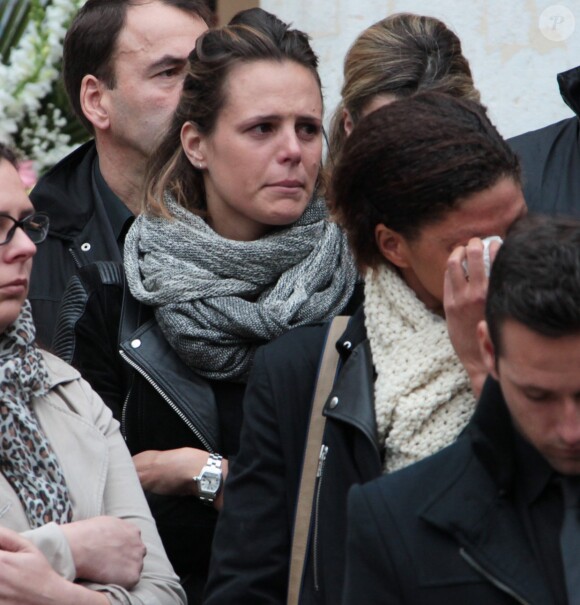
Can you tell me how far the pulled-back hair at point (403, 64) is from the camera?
4.12 metres

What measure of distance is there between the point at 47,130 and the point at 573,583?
12.4ft

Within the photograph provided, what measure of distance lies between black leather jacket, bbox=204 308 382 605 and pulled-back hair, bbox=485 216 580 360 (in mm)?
555

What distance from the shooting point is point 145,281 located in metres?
3.77

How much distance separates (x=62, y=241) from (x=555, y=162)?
153 cm

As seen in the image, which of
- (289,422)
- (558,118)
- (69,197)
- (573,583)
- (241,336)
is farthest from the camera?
(558,118)

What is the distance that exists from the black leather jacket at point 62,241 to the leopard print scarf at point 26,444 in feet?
3.19

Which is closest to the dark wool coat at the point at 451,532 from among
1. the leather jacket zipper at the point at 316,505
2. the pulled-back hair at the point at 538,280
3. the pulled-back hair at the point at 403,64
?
the pulled-back hair at the point at 538,280

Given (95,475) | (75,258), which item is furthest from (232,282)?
(75,258)

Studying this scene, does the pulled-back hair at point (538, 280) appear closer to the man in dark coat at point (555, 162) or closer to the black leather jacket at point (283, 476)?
the black leather jacket at point (283, 476)

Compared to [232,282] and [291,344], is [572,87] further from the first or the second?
[291,344]

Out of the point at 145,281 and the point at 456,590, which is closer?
the point at 456,590

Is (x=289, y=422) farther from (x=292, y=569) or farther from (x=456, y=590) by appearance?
(x=456, y=590)

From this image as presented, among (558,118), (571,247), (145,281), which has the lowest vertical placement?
(558,118)

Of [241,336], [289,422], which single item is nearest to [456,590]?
[289,422]
